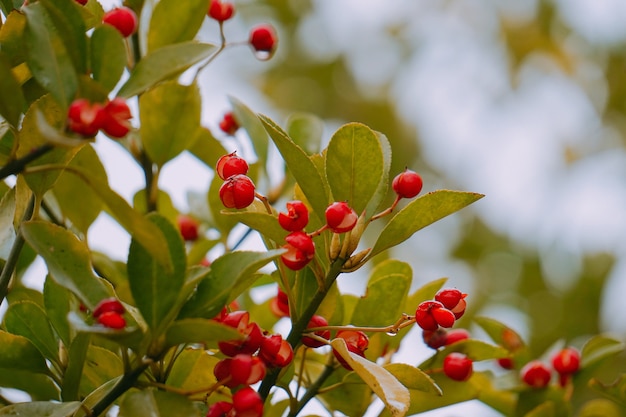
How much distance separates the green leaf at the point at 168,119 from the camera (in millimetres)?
1029

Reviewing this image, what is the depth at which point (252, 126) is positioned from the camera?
4.47 feet

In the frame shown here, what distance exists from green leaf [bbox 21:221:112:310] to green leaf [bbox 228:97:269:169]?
23.6 inches

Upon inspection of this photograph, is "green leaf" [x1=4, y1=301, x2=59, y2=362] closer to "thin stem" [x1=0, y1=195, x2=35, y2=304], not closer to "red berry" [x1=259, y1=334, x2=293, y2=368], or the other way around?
"thin stem" [x1=0, y1=195, x2=35, y2=304]

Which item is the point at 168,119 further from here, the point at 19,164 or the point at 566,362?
the point at 566,362

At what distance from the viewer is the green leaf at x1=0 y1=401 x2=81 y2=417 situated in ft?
2.54

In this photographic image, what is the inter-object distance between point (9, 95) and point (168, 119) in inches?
13.5

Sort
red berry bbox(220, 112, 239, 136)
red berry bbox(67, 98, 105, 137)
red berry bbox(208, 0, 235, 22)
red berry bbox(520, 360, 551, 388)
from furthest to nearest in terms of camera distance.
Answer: red berry bbox(220, 112, 239, 136) < red berry bbox(520, 360, 551, 388) < red berry bbox(208, 0, 235, 22) < red berry bbox(67, 98, 105, 137)

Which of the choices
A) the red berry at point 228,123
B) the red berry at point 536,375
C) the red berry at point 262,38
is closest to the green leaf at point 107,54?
the red berry at point 262,38

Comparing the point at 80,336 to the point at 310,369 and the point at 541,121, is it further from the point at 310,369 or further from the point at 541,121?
the point at 541,121

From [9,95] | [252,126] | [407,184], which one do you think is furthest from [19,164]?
[252,126]

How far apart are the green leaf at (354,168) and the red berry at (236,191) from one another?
8 centimetres

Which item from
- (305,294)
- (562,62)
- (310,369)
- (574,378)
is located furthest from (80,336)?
(562,62)

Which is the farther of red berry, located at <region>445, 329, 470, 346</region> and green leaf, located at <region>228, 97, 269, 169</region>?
green leaf, located at <region>228, 97, 269, 169</region>

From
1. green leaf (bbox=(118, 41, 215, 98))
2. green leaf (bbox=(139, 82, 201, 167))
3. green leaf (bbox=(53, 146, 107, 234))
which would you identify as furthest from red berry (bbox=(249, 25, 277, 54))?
green leaf (bbox=(118, 41, 215, 98))
